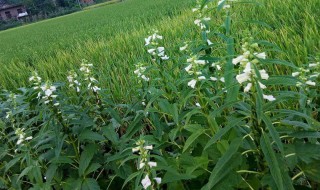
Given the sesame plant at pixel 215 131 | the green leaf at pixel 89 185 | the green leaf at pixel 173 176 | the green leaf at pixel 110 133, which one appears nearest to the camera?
the sesame plant at pixel 215 131

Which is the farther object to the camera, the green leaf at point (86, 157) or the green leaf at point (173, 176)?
the green leaf at point (86, 157)

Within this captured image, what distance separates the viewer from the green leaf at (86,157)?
4.93 ft

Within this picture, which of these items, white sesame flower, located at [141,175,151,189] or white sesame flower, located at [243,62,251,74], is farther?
white sesame flower, located at [141,175,151,189]

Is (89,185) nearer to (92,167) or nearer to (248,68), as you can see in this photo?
(92,167)

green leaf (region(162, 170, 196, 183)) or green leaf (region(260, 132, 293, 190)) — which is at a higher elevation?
green leaf (region(260, 132, 293, 190))

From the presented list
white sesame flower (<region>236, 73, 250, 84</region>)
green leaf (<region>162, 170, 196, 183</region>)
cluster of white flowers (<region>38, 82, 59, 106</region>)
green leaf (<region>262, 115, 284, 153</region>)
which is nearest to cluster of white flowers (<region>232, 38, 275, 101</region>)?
white sesame flower (<region>236, 73, 250, 84</region>)

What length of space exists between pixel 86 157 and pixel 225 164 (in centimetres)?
83

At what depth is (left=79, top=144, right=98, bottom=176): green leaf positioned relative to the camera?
150 centimetres

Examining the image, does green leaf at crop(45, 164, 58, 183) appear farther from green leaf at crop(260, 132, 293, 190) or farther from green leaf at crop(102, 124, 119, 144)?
green leaf at crop(260, 132, 293, 190)

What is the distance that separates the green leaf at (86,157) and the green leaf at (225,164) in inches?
30.2

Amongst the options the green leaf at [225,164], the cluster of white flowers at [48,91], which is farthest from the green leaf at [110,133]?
the green leaf at [225,164]

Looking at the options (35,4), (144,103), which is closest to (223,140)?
(144,103)

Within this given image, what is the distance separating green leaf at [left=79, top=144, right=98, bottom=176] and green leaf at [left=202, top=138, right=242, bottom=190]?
2.52 ft

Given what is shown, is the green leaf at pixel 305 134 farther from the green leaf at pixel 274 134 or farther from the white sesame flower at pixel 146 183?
the white sesame flower at pixel 146 183
